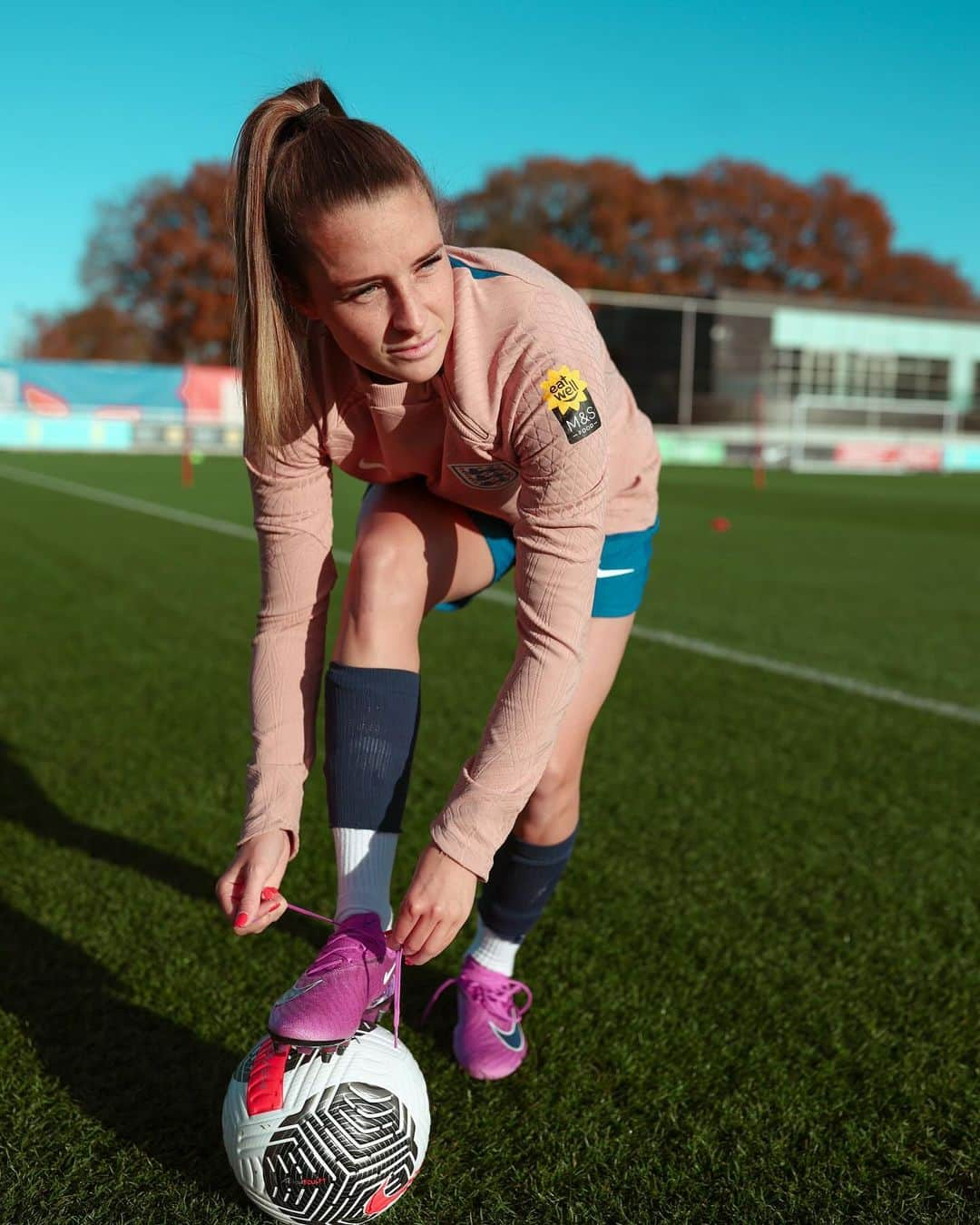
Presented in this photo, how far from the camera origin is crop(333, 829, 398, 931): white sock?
2168 mm

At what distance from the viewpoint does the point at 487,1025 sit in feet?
8.05

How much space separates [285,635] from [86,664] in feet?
13.9

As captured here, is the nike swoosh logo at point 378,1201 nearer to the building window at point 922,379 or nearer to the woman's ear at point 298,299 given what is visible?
the woman's ear at point 298,299

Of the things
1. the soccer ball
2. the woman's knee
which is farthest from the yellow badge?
the soccer ball

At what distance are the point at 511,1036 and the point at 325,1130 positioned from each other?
586 mm

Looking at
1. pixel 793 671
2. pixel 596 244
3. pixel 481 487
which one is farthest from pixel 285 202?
pixel 596 244

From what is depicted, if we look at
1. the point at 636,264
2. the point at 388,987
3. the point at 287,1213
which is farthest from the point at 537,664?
the point at 636,264

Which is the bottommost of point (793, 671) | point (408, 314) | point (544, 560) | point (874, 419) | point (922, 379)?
point (793, 671)

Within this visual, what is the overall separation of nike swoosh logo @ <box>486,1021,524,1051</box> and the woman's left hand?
0.66m

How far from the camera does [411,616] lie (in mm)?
2318

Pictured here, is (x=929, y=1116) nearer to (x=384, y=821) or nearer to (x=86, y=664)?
(x=384, y=821)

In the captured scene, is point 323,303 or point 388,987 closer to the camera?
point 323,303

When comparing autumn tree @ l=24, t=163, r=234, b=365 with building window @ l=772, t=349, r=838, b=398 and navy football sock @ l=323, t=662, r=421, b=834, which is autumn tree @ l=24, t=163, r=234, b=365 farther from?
navy football sock @ l=323, t=662, r=421, b=834

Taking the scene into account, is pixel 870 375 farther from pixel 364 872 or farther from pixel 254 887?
pixel 254 887
